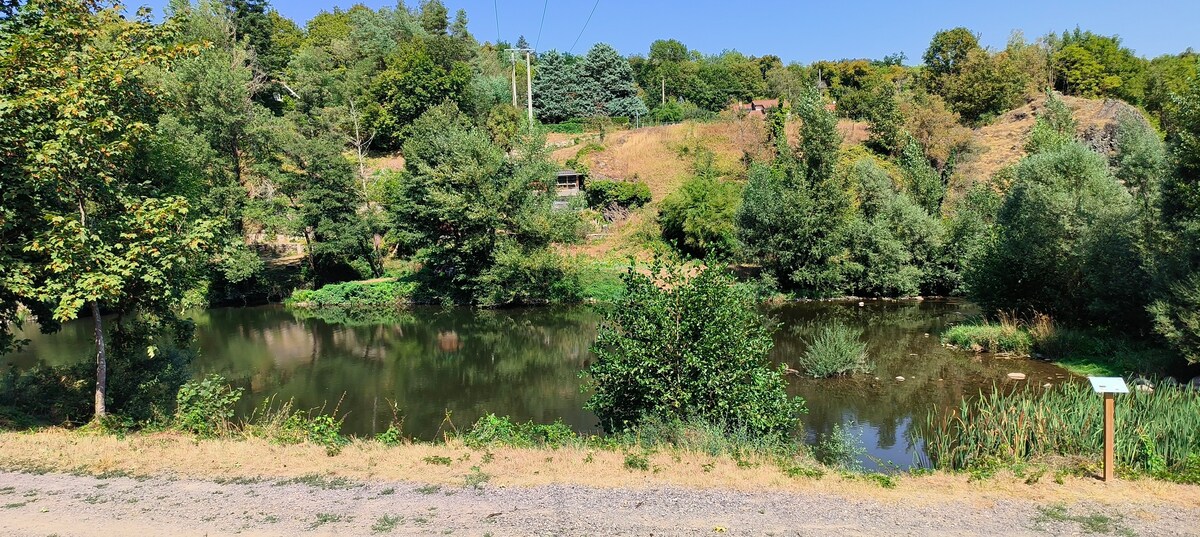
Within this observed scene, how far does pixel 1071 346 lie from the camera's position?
1906 centimetres

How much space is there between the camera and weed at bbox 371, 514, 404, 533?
268 inches

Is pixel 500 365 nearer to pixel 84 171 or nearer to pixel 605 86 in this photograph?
pixel 84 171

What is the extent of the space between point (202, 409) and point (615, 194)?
35.1 m

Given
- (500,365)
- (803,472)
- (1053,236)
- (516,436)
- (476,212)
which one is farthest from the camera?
(476,212)

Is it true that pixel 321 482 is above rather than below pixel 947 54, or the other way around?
below

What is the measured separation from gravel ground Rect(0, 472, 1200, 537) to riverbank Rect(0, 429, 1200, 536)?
0.02 m

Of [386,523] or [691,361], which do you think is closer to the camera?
[386,523]

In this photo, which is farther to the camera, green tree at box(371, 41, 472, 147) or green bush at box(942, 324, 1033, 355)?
green tree at box(371, 41, 472, 147)

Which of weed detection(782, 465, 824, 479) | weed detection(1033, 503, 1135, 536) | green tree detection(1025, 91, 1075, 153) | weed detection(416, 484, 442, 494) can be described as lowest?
weed detection(1033, 503, 1135, 536)

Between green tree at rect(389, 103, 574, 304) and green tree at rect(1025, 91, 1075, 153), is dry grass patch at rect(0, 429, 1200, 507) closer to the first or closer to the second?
green tree at rect(389, 103, 574, 304)

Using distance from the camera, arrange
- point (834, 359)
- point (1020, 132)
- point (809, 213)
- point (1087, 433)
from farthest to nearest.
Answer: point (1020, 132)
point (809, 213)
point (834, 359)
point (1087, 433)

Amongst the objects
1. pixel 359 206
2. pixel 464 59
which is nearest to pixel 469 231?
pixel 359 206

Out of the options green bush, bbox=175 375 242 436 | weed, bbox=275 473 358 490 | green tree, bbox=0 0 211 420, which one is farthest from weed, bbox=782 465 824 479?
green tree, bbox=0 0 211 420

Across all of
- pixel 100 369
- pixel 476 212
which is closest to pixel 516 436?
pixel 100 369
